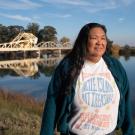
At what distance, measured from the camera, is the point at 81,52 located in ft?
9.25

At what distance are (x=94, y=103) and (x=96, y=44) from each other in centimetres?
41

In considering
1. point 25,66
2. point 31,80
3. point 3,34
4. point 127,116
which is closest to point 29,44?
point 3,34

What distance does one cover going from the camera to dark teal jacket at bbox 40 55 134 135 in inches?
108

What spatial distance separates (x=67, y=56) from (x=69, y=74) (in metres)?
0.16

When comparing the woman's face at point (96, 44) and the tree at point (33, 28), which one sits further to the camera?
the tree at point (33, 28)

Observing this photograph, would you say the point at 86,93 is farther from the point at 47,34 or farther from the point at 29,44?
the point at 47,34

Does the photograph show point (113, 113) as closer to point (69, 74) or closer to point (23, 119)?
point (69, 74)

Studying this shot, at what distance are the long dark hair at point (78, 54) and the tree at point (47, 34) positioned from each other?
87.3m

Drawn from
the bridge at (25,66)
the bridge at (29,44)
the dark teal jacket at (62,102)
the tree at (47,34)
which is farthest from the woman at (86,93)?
the tree at (47,34)

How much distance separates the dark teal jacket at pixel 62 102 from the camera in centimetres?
273

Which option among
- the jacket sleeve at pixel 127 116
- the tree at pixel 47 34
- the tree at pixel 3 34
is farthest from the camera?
the tree at pixel 47 34

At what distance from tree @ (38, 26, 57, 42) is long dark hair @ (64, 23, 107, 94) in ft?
286

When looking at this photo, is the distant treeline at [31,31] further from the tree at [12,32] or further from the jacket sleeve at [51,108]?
the jacket sleeve at [51,108]

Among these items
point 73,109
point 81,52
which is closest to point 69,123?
point 73,109
